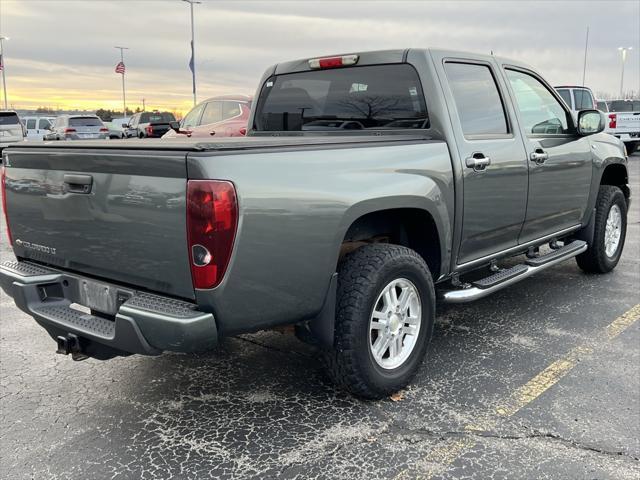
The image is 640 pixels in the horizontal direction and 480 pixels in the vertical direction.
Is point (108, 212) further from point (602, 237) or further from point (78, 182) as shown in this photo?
point (602, 237)

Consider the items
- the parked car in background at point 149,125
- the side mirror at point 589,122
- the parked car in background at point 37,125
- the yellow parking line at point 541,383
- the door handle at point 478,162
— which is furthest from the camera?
the parked car in background at point 37,125

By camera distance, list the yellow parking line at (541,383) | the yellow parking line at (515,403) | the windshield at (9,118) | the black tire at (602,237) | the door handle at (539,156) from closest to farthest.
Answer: the yellow parking line at (515,403) < the yellow parking line at (541,383) < the door handle at (539,156) < the black tire at (602,237) < the windshield at (9,118)

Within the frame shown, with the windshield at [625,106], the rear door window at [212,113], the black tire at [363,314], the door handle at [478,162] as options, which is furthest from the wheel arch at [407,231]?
the windshield at [625,106]

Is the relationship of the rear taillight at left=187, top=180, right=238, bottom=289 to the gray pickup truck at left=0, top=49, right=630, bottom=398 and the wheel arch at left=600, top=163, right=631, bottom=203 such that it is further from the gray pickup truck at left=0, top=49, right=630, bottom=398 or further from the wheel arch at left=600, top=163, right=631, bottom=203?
the wheel arch at left=600, top=163, right=631, bottom=203

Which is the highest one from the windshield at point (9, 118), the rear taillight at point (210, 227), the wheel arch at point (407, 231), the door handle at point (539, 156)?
the windshield at point (9, 118)

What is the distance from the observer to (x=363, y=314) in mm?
3121

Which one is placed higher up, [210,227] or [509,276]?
[210,227]

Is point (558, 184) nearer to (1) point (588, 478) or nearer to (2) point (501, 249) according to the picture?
(2) point (501, 249)

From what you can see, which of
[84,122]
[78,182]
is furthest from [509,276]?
[84,122]

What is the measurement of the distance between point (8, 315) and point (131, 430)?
246 cm

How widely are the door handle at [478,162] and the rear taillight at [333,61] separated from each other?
1.07 meters

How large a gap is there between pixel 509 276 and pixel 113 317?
264cm

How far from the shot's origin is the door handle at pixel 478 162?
380 cm

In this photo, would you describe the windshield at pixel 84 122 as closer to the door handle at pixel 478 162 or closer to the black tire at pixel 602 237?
the black tire at pixel 602 237
